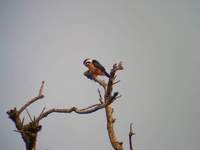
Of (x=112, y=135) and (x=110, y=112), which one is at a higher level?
(x=110, y=112)

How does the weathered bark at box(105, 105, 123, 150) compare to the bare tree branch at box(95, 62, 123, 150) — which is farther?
the weathered bark at box(105, 105, 123, 150)

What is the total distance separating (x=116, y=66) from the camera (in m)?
1.42

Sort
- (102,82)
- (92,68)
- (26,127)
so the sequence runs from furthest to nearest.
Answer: (92,68) < (102,82) < (26,127)

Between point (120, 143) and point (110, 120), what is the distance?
0.26 metres

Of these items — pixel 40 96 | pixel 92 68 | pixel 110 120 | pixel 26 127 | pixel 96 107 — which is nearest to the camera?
pixel 96 107

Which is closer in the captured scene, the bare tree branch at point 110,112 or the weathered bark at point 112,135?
the bare tree branch at point 110,112

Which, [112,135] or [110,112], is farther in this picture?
[110,112]

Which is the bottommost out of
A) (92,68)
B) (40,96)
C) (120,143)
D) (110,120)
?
(120,143)

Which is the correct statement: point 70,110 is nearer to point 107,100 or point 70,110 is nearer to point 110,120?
point 107,100

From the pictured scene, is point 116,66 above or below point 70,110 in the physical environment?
above

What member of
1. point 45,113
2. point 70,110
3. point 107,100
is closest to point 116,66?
point 107,100

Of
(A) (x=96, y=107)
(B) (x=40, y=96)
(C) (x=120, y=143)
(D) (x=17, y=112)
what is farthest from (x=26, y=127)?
(C) (x=120, y=143)

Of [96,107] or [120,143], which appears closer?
[96,107]

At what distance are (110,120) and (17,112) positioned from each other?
0.59 metres
